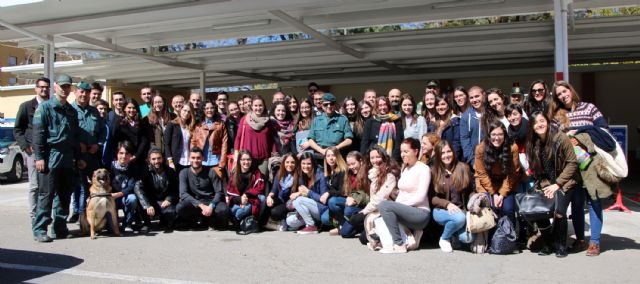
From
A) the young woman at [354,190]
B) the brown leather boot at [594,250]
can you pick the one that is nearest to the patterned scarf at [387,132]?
the young woman at [354,190]

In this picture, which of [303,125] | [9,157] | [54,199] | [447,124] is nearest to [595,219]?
[447,124]

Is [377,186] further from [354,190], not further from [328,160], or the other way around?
[328,160]

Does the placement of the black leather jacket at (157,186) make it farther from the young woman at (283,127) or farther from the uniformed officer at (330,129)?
the uniformed officer at (330,129)

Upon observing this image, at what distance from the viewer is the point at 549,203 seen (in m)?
5.71

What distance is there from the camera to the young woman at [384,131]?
7320mm

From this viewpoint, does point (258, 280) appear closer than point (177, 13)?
Yes

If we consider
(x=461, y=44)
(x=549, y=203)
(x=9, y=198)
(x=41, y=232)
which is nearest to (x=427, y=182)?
(x=549, y=203)

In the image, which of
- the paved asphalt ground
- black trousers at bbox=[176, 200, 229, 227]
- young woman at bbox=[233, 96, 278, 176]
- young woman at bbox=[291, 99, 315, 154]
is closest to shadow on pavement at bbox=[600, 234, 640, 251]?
the paved asphalt ground

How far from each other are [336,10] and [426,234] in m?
4.32

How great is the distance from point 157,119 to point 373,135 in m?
3.50

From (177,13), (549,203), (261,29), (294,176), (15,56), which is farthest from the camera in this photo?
(15,56)

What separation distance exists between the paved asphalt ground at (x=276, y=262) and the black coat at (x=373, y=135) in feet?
4.67

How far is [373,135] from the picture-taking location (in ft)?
24.6

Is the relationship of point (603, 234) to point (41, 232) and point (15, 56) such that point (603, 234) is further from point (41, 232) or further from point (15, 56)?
point (15, 56)
